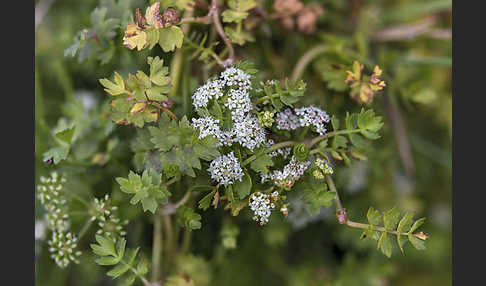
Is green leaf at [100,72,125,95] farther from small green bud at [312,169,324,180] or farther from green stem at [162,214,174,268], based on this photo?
small green bud at [312,169,324,180]

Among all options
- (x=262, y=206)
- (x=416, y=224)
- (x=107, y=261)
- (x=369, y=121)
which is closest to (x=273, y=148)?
(x=262, y=206)

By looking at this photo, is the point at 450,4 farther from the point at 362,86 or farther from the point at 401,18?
the point at 362,86

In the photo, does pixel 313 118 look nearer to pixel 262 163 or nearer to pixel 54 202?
pixel 262 163

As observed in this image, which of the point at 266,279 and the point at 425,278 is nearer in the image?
the point at 266,279

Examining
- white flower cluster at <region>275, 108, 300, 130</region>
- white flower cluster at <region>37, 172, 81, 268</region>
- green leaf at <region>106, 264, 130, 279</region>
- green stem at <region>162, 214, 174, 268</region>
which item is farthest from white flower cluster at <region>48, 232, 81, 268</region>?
white flower cluster at <region>275, 108, 300, 130</region>

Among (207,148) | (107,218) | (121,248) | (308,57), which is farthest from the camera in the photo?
(308,57)

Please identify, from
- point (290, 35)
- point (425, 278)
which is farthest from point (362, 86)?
point (425, 278)
